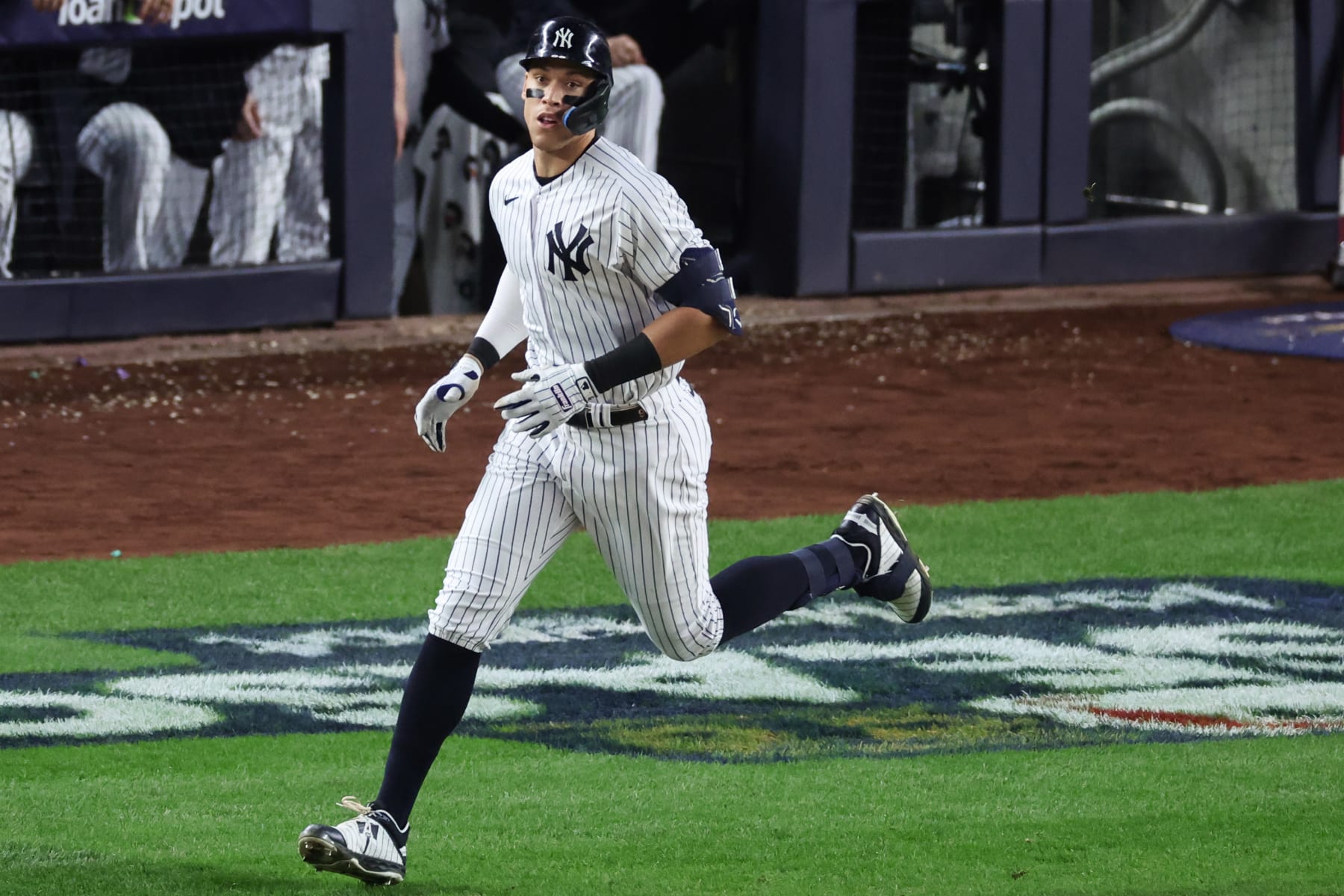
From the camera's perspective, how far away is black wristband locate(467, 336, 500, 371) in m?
4.25

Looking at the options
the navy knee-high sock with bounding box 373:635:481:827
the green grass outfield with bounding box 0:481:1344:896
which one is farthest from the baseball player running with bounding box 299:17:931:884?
the green grass outfield with bounding box 0:481:1344:896

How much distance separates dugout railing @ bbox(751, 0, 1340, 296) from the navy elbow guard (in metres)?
9.95

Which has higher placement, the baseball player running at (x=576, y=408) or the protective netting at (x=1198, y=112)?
the protective netting at (x=1198, y=112)

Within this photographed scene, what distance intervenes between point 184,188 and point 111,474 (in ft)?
11.7

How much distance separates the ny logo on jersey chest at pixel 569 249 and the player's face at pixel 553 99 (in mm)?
174

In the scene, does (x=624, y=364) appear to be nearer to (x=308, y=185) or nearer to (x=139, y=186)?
(x=139, y=186)

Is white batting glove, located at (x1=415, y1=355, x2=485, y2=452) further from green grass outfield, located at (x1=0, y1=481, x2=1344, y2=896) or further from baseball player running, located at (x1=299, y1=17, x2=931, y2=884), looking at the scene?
green grass outfield, located at (x1=0, y1=481, x2=1344, y2=896)

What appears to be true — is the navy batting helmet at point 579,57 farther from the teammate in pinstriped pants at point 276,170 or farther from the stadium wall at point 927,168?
the teammate in pinstriped pants at point 276,170

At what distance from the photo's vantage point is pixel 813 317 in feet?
44.6

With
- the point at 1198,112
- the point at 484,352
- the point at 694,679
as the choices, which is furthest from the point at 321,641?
the point at 1198,112

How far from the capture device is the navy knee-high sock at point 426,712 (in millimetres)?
3812

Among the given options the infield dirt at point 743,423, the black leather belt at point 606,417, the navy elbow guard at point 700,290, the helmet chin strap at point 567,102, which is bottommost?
the infield dirt at point 743,423

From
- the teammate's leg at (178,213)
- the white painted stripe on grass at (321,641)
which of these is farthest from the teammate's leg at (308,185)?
the white painted stripe on grass at (321,641)

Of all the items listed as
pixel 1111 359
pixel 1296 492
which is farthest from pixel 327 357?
pixel 1296 492
